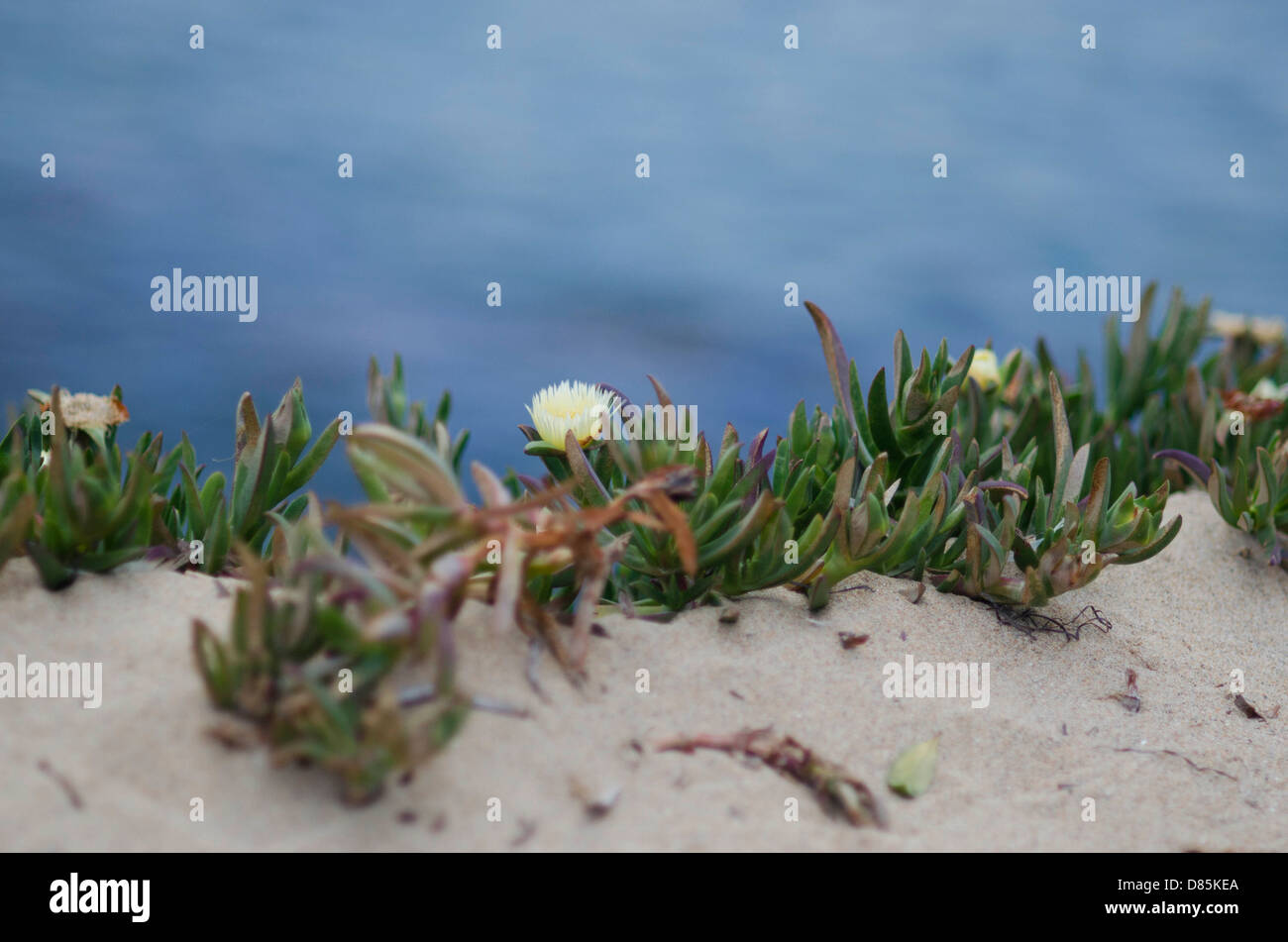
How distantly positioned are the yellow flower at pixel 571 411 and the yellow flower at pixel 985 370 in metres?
1.45

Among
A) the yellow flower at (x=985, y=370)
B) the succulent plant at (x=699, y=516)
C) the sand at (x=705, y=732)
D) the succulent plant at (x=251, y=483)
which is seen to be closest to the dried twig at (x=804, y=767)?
the sand at (x=705, y=732)

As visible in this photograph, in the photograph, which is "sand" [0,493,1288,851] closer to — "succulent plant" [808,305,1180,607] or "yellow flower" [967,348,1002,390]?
"succulent plant" [808,305,1180,607]

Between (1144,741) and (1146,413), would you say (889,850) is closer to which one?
(1144,741)

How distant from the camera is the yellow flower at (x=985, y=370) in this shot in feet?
10.6

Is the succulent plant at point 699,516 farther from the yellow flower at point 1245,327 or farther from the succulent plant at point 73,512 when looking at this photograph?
the yellow flower at point 1245,327

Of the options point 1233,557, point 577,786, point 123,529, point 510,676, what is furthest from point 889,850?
point 1233,557

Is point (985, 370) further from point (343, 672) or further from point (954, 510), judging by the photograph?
point (343, 672)

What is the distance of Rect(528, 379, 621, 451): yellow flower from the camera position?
2.23 meters

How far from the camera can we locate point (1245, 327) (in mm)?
4203

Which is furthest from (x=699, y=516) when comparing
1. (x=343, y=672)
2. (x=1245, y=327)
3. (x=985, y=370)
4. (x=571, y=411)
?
(x=1245, y=327)

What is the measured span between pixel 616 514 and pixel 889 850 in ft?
2.21

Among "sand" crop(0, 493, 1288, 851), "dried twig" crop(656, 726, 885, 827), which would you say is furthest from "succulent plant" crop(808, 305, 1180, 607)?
"dried twig" crop(656, 726, 885, 827)

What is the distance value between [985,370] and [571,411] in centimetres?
158

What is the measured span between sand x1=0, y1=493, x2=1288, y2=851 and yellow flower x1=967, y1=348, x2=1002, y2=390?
89cm
